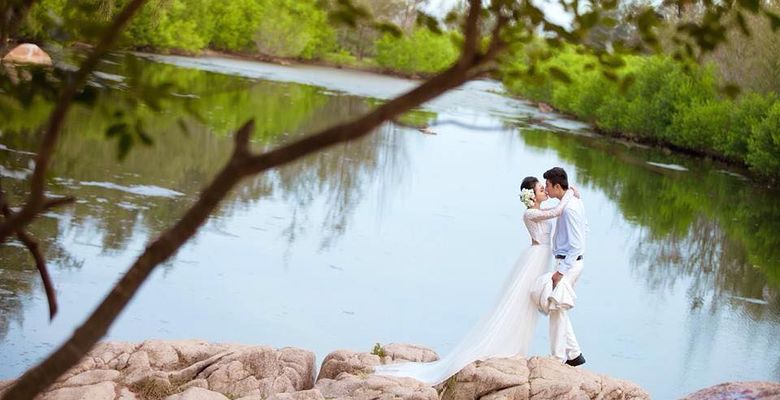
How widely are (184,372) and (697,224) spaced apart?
696 inches

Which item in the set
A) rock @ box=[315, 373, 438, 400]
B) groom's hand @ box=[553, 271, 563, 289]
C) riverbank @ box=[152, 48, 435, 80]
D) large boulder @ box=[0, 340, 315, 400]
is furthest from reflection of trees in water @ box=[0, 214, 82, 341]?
riverbank @ box=[152, 48, 435, 80]

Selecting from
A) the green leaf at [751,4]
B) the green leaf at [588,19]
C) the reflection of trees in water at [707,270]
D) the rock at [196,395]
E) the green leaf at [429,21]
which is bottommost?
the reflection of trees in water at [707,270]

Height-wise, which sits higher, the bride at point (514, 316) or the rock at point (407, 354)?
the bride at point (514, 316)

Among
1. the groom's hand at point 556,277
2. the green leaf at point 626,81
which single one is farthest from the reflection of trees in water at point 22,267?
the green leaf at point 626,81

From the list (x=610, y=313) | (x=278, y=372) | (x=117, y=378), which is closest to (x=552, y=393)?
(x=278, y=372)

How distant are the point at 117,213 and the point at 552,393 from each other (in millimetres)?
9250

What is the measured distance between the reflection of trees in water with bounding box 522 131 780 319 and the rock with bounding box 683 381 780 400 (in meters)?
3.54

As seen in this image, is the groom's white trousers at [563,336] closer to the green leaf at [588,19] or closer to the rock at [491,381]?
the rock at [491,381]

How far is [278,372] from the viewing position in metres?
9.38

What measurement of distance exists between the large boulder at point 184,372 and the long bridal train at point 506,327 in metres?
0.74

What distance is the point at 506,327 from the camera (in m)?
10.0

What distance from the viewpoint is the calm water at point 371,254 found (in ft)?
41.0

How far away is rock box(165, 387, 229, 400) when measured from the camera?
8.62 meters

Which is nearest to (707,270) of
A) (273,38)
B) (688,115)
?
(688,115)
